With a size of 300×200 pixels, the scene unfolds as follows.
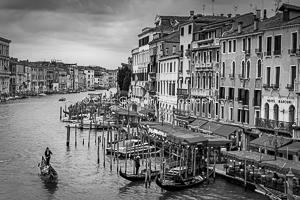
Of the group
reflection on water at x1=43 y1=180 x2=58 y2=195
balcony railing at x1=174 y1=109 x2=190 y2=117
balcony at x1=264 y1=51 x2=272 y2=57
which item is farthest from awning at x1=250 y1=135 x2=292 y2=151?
balcony railing at x1=174 y1=109 x2=190 y2=117

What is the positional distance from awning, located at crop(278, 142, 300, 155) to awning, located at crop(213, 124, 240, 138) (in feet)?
14.9

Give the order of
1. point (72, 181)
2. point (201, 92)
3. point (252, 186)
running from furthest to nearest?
point (201, 92) < point (72, 181) < point (252, 186)

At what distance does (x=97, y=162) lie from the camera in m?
24.3

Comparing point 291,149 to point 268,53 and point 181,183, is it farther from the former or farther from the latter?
point 268,53

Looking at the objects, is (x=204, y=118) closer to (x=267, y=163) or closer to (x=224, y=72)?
(x=224, y=72)

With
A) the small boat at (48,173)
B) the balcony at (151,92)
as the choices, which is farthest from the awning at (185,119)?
the small boat at (48,173)

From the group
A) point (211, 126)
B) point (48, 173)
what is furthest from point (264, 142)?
point (48, 173)

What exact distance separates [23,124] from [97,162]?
18.8 metres

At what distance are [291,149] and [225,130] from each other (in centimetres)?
568

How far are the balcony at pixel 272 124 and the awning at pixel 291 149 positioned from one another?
902mm

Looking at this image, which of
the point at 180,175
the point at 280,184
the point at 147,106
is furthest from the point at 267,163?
the point at 147,106

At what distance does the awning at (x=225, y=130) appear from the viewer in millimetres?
23575

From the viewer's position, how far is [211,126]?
25672mm

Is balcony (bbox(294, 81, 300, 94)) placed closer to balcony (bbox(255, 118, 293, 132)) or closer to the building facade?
balcony (bbox(255, 118, 293, 132))
